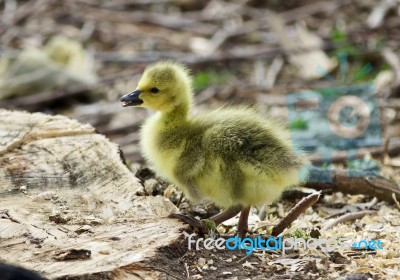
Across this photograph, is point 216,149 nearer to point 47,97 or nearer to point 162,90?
point 162,90

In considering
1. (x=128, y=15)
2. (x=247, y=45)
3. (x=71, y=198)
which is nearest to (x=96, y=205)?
(x=71, y=198)

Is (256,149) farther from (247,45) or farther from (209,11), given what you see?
(209,11)

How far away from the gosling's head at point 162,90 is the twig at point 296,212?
61 cm

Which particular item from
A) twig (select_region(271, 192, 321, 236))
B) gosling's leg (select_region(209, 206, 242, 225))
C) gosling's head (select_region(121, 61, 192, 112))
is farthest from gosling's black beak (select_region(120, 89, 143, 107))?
twig (select_region(271, 192, 321, 236))

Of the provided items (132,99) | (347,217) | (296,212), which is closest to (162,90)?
(132,99)

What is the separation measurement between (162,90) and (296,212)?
0.72 meters

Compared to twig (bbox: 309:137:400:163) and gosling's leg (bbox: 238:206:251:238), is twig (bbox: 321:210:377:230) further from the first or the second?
twig (bbox: 309:137:400:163)

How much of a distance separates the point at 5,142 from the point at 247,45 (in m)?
5.18

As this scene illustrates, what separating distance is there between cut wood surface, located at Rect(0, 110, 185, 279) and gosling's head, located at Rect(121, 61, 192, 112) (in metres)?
0.30

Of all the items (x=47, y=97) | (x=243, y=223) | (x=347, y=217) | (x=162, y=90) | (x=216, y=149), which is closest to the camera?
(x=216, y=149)

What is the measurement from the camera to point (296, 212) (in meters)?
2.90

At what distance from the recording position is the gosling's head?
10.2 ft

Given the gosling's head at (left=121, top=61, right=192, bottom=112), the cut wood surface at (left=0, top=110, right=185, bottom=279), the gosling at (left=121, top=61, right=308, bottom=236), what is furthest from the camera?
the gosling's head at (left=121, top=61, right=192, bottom=112)

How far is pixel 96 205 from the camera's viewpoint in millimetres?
2906
